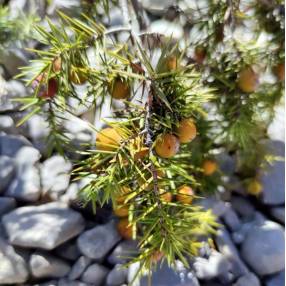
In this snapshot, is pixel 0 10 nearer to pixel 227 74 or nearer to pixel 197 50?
pixel 197 50

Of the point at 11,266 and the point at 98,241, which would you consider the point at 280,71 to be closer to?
the point at 98,241

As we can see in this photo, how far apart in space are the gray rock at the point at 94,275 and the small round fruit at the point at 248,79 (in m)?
0.71

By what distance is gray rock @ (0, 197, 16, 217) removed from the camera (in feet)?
5.13

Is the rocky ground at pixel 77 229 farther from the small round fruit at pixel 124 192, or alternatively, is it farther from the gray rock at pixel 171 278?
the small round fruit at pixel 124 192

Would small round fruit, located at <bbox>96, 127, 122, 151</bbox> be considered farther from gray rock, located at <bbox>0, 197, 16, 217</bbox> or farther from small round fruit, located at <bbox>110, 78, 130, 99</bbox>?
gray rock, located at <bbox>0, 197, 16, 217</bbox>

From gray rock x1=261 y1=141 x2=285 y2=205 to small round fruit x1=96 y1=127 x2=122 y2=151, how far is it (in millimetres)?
1018

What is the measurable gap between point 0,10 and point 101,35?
795 mm

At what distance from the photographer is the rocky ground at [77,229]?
4.73 ft

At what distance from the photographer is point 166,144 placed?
922 millimetres

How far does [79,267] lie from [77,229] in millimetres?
121

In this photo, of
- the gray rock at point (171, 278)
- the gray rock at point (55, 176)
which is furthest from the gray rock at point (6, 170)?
the gray rock at point (171, 278)

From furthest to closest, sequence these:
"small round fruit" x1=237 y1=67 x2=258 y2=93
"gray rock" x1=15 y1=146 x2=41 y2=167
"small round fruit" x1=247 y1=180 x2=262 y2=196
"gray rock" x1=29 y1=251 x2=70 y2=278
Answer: "small round fruit" x1=247 y1=180 x2=262 y2=196 → "gray rock" x1=15 y1=146 x2=41 y2=167 → "gray rock" x1=29 y1=251 x2=70 y2=278 → "small round fruit" x1=237 y1=67 x2=258 y2=93

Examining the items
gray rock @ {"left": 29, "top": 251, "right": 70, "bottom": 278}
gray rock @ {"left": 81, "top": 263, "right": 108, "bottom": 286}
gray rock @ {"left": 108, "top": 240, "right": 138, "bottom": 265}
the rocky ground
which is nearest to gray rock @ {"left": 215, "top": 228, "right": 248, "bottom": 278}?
the rocky ground

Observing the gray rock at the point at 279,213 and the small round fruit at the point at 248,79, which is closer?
the small round fruit at the point at 248,79
